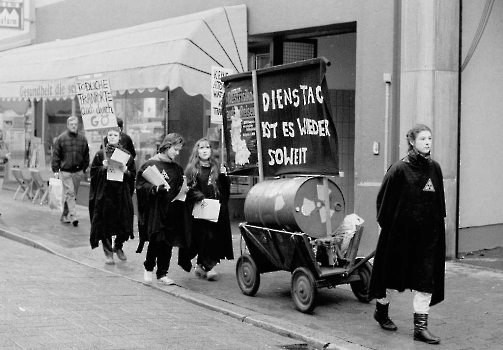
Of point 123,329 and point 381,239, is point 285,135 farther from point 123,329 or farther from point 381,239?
point 123,329

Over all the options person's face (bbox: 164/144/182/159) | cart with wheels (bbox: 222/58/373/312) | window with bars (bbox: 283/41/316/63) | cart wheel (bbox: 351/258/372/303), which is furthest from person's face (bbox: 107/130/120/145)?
window with bars (bbox: 283/41/316/63)

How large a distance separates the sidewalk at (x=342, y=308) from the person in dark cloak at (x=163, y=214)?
0.39m

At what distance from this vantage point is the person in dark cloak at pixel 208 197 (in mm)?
9219

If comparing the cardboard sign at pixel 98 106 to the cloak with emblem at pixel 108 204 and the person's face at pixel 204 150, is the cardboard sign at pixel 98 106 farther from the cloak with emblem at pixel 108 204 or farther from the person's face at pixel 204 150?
the person's face at pixel 204 150

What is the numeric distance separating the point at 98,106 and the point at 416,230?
19.4ft

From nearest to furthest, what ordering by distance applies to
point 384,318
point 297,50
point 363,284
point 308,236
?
point 384,318 < point 308,236 < point 363,284 < point 297,50

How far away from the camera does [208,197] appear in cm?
925

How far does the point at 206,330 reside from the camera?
23.3 ft

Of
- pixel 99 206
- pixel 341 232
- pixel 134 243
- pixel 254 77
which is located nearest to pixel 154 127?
pixel 134 243

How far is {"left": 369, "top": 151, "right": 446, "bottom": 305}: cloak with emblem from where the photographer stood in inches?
265

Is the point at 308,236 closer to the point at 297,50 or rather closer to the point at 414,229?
the point at 414,229

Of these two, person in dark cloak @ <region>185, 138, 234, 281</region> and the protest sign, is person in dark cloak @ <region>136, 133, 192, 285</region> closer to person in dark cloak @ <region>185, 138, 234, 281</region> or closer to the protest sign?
person in dark cloak @ <region>185, 138, 234, 281</region>

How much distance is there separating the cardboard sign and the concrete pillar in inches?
163

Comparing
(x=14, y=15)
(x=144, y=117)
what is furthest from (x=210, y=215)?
(x=14, y=15)
